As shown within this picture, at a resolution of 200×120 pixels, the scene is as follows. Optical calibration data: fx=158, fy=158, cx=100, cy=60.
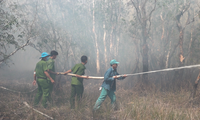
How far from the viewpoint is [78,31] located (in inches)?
629

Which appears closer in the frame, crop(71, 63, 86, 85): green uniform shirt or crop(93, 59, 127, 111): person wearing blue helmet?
crop(93, 59, 127, 111): person wearing blue helmet

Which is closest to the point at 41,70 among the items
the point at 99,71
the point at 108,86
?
the point at 108,86

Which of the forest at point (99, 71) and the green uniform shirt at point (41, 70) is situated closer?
the forest at point (99, 71)

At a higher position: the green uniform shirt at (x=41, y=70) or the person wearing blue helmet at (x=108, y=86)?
the green uniform shirt at (x=41, y=70)

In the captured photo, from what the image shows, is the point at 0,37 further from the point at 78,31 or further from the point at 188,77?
the point at 78,31

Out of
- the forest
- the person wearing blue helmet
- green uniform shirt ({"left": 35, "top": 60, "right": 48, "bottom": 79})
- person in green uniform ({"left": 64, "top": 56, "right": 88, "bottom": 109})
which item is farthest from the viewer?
green uniform shirt ({"left": 35, "top": 60, "right": 48, "bottom": 79})

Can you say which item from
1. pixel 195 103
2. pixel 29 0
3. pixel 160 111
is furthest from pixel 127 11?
pixel 160 111

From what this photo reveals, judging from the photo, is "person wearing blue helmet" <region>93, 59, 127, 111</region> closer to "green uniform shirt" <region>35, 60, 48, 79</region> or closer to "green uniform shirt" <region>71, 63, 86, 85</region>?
"green uniform shirt" <region>71, 63, 86, 85</region>

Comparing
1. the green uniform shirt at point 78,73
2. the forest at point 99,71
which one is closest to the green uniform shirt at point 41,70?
the forest at point 99,71

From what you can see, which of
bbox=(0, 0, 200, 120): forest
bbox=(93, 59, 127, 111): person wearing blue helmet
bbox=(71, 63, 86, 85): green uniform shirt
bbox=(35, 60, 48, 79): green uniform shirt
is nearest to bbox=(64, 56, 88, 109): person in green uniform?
bbox=(71, 63, 86, 85): green uniform shirt

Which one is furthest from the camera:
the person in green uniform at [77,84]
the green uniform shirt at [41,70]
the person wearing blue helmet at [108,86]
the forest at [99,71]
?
the green uniform shirt at [41,70]

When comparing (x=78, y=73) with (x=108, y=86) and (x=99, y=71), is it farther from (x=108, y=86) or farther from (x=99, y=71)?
(x=99, y=71)

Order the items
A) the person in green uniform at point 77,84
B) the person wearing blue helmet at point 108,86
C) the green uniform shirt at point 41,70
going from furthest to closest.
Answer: the green uniform shirt at point 41,70 < the person in green uniform at point 77,84 < the person wearing blue helmet at point 108,86

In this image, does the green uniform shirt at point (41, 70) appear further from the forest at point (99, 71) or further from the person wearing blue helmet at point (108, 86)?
the person wearing blue helmet at point (108, 86)
